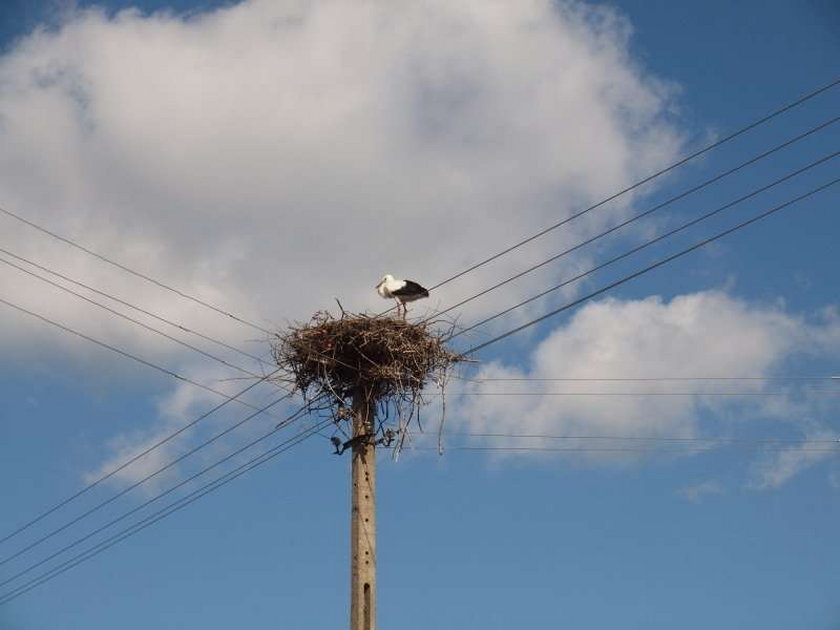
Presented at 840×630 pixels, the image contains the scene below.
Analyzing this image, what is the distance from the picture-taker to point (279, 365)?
1291 cm

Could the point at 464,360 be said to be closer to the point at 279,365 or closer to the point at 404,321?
the point at 404,321

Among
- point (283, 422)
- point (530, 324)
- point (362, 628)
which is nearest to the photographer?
point (362, 628)

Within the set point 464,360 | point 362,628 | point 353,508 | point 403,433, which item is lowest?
point 362,628

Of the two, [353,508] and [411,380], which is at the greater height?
[411,380]

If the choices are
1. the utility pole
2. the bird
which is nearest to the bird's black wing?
the bird

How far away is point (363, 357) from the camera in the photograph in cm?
1241

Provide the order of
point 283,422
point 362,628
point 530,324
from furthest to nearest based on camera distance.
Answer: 1. point 283,422
2. point 530,324
3. point 362,628

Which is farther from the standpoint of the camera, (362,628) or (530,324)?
(530,324)

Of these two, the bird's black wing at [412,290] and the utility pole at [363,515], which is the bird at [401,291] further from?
the utility pole at [363,515]

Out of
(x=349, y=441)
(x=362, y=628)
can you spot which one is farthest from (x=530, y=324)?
(x=362, y=628)

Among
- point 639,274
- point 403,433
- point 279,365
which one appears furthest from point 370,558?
point 639,274

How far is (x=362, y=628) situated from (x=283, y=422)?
8.84ft

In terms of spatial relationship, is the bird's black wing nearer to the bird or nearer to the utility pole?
the bird

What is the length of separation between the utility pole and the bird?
10.8ft
